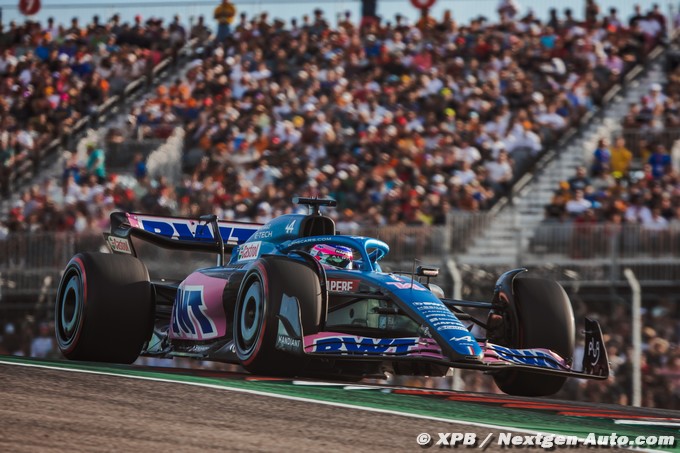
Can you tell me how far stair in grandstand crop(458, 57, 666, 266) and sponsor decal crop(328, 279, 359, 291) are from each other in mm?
7543

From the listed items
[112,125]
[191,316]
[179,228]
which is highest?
[112,125]

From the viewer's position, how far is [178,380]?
8.80m

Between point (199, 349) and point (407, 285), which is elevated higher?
point (407, 285)

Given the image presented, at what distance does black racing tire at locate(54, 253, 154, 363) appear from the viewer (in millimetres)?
10711

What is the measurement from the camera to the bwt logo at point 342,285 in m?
9.74

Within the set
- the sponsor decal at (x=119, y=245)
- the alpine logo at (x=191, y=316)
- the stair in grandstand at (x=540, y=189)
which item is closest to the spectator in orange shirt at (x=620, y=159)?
the stair in grandstand at (x=540, y=189)

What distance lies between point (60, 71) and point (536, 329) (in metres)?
17.7

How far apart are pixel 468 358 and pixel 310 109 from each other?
14.3 m

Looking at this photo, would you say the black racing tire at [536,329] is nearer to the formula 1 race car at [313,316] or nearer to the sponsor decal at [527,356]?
the formula 1 race car at [313,316]

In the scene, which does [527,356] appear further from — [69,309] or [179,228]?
[179,228]

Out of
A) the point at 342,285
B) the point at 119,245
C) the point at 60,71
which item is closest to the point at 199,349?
the point at 342,285

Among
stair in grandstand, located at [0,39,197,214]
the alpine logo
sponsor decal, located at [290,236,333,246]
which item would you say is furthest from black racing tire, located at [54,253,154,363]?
stair in grandstand, located at [0,39,197,214]

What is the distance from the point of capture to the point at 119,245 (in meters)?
12.4

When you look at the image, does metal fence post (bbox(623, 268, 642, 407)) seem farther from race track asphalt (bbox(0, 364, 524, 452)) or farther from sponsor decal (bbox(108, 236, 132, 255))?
race track asphalt (bbox(0, 364, 524, 452))
